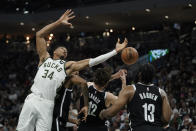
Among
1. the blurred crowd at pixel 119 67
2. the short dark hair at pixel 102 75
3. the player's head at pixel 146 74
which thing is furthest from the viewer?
the blurred crowd at pixel 119 67

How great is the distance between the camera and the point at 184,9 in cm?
1919

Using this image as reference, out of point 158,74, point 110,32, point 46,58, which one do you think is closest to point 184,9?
point 158,74

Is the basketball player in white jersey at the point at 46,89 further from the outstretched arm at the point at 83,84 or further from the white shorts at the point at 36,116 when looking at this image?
the outstretched arm at the point at 83,84

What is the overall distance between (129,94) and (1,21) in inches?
779

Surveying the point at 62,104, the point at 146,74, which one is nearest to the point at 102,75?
the point at 62,104

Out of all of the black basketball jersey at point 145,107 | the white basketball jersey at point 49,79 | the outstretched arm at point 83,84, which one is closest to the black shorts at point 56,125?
the white basketball jersey at point 49,79

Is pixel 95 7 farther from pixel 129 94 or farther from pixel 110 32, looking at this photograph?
pixel 129 94

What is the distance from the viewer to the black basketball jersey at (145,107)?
4.69 meters

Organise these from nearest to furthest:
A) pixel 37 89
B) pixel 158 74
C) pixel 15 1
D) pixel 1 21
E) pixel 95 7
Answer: pixel 37 89 → pixel 158 74 → pixel 95 7 → pixel 1 21 → pixel 15 1

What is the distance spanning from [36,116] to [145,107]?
1.79 m

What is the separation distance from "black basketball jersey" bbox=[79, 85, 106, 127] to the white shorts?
0.74m

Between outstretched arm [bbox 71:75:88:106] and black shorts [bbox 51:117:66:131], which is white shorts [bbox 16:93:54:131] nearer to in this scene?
black shorts [bbox 51:117:66:131]

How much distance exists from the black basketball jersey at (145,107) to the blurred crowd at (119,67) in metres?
6.07

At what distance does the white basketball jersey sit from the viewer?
5.72 meters
